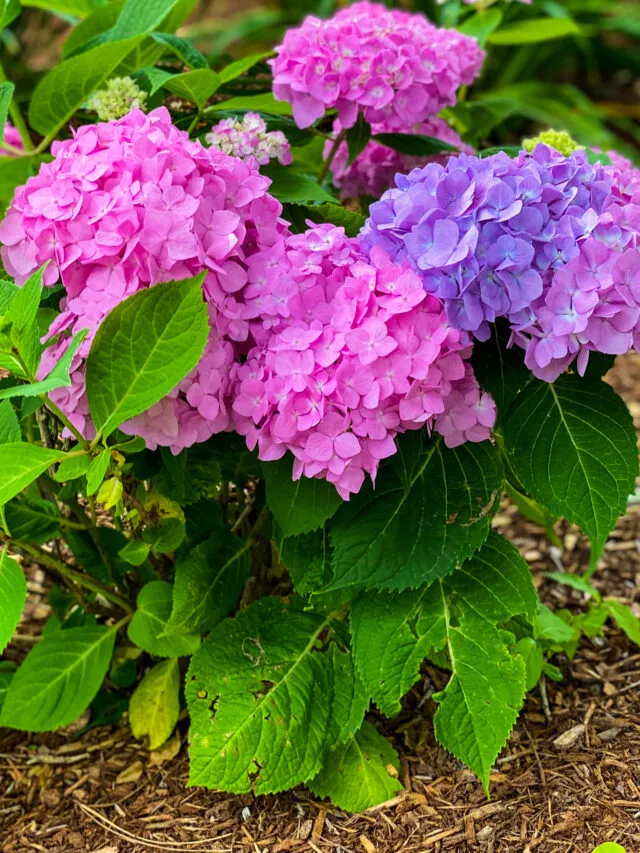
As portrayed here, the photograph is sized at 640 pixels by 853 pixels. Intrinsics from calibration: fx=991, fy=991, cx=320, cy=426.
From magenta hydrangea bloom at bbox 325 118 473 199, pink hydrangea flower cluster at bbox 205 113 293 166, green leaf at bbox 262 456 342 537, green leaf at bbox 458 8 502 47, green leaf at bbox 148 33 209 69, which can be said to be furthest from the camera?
green leaf at bbox 458 8 502 47

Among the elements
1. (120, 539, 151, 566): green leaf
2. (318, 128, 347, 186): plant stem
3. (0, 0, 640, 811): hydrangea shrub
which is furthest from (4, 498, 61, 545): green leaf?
(318, 128, 347, 186): plant stem

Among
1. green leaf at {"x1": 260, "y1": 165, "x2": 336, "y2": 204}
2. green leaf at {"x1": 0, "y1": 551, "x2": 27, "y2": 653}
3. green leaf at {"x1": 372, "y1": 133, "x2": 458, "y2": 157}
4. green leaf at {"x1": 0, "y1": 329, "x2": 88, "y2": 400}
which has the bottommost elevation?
green leaf at {"x1": 0, "y1": 551, "x2": 27, "y2": 653}

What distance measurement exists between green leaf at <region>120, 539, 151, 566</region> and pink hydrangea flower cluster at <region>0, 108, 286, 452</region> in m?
0.26

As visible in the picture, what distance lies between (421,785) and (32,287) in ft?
3.21

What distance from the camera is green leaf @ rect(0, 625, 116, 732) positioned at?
1556mm

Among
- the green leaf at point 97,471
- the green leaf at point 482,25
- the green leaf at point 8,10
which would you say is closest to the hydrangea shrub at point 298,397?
the green leaf at point 97,471

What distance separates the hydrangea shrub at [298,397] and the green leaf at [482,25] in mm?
478

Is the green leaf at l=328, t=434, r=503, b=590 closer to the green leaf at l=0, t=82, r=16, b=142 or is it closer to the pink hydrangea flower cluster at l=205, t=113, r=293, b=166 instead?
the pink hydrangea flower cluster at l=205, t=113, r=293, b=166

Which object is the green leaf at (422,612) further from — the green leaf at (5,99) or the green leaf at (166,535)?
the green leaf at (5,99)

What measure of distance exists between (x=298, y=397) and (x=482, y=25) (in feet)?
4.64

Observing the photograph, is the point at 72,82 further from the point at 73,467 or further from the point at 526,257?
the point at 526,257

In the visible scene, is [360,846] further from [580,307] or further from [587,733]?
[580,307]

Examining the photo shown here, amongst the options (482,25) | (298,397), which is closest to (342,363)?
(298,397)

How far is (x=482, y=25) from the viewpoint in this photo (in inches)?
88.4
